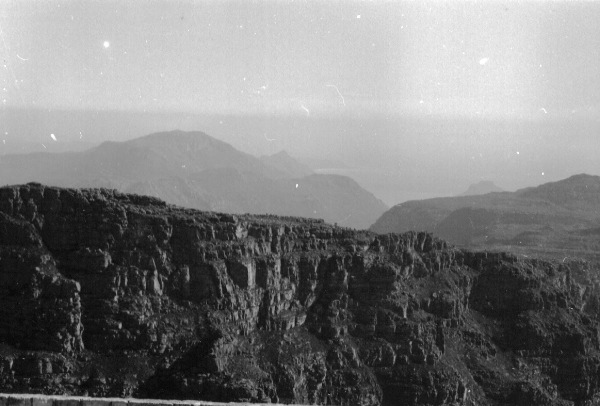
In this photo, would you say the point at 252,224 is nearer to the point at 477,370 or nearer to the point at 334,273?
the point at 334,273

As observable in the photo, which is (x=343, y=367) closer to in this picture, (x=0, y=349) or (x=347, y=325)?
(x=347, y=325)

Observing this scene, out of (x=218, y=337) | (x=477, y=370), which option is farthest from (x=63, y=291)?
(x=477, y=370)

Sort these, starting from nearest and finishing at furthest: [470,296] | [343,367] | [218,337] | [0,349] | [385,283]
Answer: [0,349]
[218,337]
[343,367]
[385,283]
[470,296]

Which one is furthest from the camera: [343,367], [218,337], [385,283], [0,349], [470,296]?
[470,296]

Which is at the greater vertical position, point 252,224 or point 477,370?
point 252,224

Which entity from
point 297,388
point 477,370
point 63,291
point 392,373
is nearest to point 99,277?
point 63,291

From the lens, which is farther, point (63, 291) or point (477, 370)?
point (477, 370)
